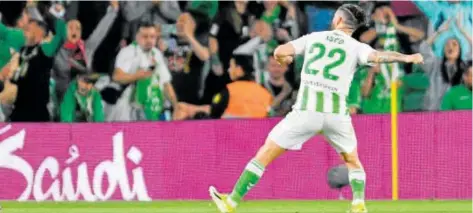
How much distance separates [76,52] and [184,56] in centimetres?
165

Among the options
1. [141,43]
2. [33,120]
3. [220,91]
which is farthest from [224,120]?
[33,120]

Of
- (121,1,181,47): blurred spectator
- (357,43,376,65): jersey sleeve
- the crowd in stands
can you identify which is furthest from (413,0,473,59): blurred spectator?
(357,43,376,65): jersey sleeve

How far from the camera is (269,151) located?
13.0 meters

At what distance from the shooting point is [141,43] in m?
20.0

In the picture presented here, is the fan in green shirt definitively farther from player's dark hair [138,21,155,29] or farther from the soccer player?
the soccer player

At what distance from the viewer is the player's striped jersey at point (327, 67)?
12.9m

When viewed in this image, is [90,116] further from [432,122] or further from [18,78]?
[432,122]

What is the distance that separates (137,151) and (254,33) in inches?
98.2

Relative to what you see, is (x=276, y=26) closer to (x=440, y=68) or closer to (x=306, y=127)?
(x=440, y=68)

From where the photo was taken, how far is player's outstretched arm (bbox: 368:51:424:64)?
12.4m

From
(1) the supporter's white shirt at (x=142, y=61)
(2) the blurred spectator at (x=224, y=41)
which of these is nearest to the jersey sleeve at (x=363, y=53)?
(2) the blurred spectator at (x=224, y=41)

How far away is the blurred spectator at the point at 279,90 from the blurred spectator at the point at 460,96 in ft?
7.49

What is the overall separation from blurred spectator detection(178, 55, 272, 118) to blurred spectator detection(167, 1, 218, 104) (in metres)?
0.44

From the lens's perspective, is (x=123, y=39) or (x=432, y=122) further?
(x=123, y=39)
